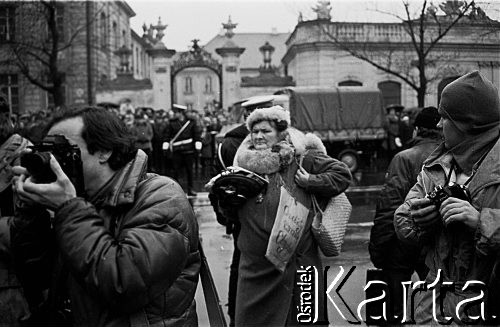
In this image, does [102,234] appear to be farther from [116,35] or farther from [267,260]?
[116,35]

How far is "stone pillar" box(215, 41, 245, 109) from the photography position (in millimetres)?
30617

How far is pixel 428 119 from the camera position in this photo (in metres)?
5.14

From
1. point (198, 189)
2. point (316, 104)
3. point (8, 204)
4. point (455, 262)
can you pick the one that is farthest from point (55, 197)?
point (316, 104)

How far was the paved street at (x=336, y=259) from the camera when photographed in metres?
6.23

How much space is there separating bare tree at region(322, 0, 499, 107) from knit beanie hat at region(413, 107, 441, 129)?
8.65 metres

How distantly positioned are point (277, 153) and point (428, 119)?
54.2 inches

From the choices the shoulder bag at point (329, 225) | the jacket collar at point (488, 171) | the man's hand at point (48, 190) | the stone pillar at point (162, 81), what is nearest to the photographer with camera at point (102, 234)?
the man's hand at point (48, 190)

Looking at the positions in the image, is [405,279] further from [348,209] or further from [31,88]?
[31,88]

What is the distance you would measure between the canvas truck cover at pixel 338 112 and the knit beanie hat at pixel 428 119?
1484 centimetres

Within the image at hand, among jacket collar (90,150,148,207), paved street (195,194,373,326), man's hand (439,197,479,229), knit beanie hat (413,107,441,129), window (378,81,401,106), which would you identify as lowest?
paved street (195,194,373,326)

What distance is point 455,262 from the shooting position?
9.25 ft

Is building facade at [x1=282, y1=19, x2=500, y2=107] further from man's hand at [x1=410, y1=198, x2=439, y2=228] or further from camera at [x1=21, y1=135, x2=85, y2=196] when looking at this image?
camera at [x1=21, y1=135, x2=85, y2=196]

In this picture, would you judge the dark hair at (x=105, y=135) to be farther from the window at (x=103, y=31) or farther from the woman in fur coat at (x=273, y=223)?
the window at (x=103, y=31)

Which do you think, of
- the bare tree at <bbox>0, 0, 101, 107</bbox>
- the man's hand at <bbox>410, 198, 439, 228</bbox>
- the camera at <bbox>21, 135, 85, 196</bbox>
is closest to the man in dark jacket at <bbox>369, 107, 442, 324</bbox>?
the man's hand at <bbox>410, 198, 439, 228</bbox>
